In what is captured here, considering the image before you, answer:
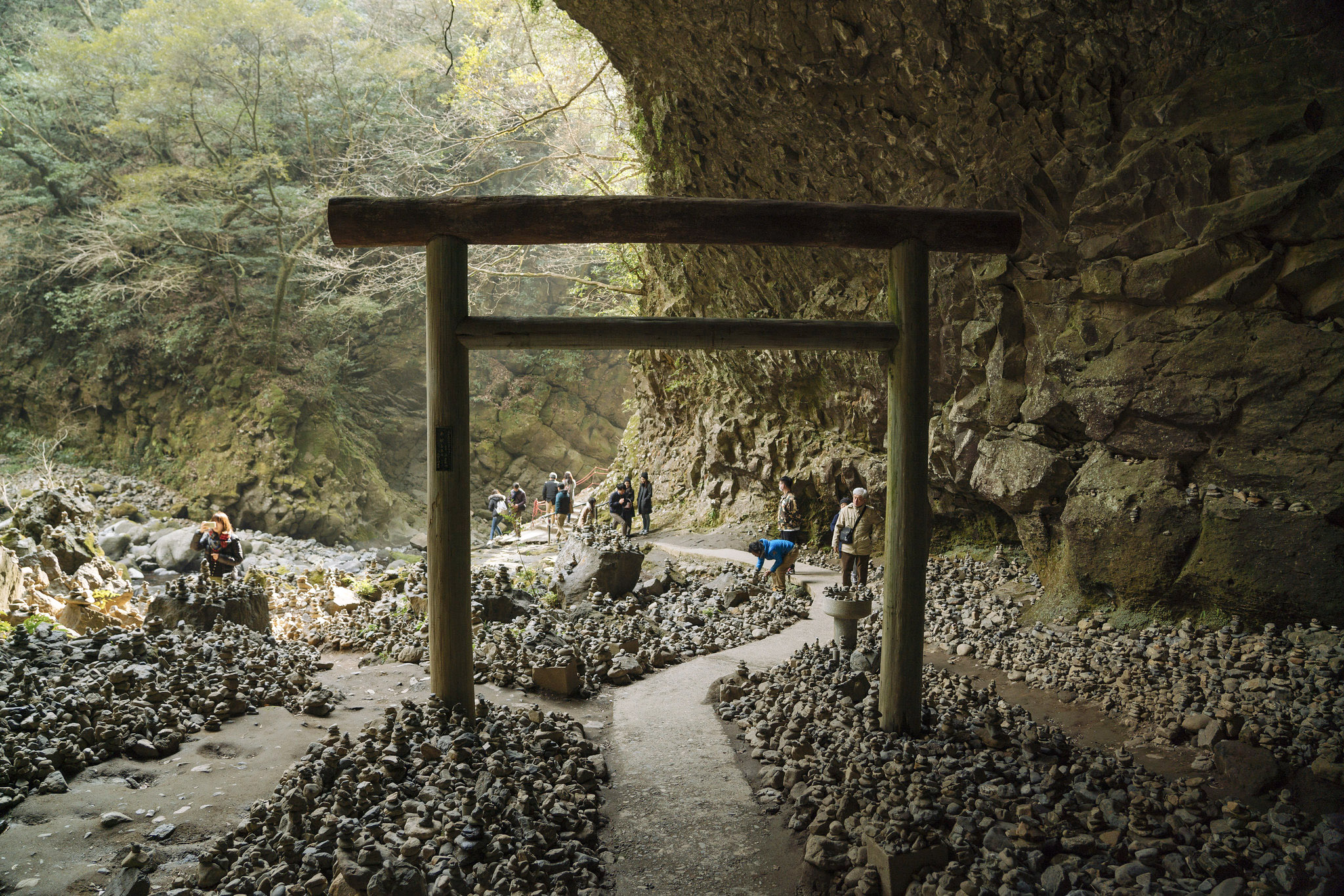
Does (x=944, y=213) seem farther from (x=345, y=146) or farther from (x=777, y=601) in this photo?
(x=345, y=146)

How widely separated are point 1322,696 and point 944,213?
370cm

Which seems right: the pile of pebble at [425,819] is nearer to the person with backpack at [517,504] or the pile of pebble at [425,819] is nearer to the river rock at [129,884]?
the river rock at [129,884]

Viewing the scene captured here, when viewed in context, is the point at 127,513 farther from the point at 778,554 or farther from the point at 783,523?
the point at 778,554

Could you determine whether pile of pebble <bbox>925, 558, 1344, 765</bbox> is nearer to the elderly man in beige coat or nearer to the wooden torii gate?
the elderly man in beige coat

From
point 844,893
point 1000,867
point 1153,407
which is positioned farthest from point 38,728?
point 1153,407

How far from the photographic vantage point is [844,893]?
283 cm

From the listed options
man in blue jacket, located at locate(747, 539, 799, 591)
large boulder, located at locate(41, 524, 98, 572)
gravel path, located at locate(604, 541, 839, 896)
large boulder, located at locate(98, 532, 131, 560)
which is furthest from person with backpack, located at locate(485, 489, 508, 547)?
gravel path, located at locate(604, 541, 839, 896)

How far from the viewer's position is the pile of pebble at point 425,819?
270 cm

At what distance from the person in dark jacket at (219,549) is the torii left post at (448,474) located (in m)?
5.62

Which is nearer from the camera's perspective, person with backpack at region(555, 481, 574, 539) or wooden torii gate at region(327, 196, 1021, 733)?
wooden torii gate at region(327, 196, 1021, 733)

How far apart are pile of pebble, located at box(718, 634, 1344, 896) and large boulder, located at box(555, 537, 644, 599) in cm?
418

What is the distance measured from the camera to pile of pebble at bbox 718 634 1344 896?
2723mm

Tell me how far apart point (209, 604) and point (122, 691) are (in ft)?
6.27

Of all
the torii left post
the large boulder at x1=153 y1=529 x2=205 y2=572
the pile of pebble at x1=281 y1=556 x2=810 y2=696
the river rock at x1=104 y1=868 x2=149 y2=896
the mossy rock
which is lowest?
the large boulder at x1=153 y1=529 x2=205 y2=572
